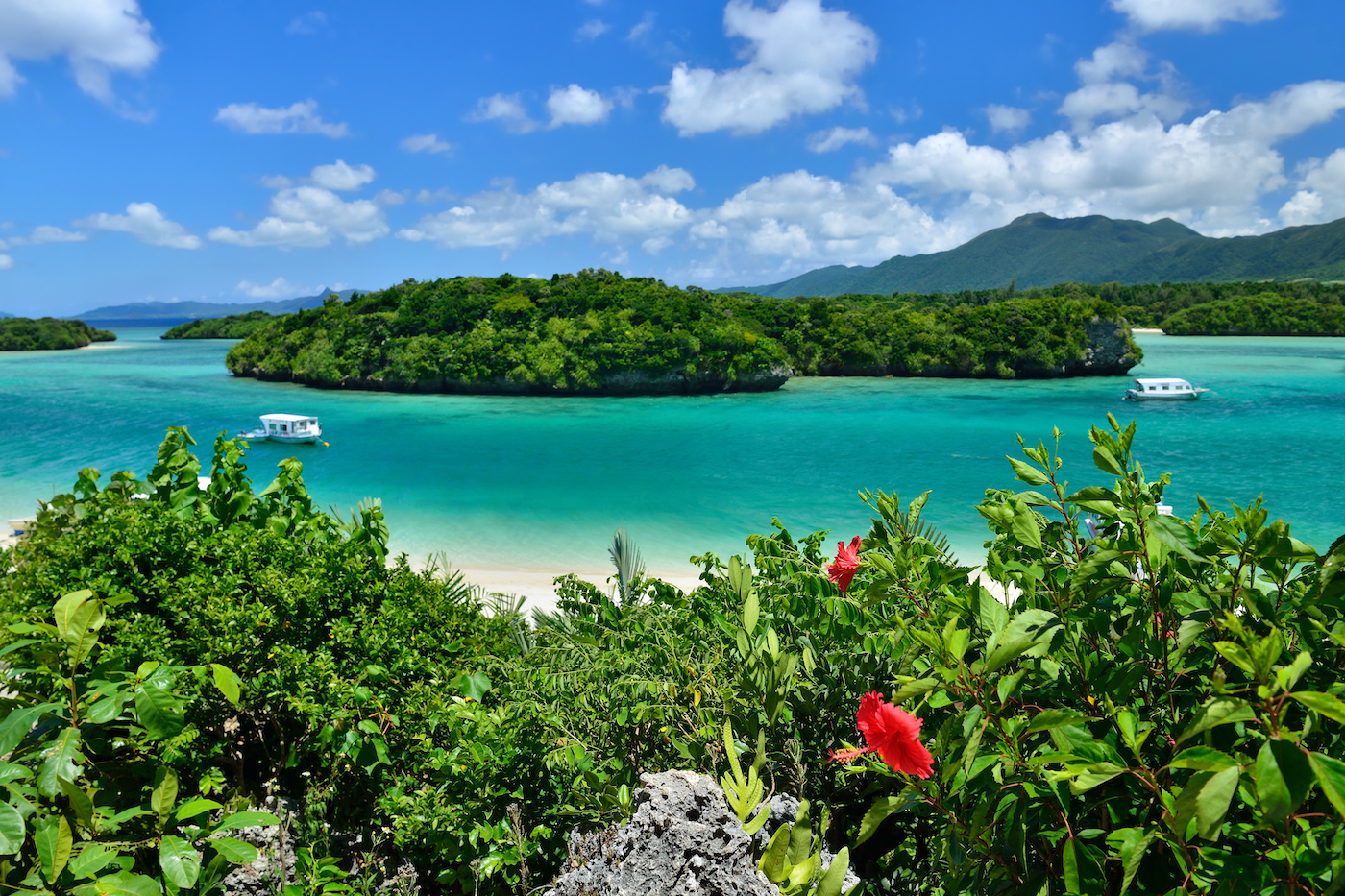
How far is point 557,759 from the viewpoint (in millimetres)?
2236

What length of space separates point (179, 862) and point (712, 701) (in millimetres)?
1497

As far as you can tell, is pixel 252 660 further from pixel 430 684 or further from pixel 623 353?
pixel 623 353

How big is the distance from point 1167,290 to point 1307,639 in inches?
5327

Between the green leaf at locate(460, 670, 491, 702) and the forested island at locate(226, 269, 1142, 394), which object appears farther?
the forested island at locate(226, 269, 1142, 394)

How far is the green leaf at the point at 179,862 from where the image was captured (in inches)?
71.4

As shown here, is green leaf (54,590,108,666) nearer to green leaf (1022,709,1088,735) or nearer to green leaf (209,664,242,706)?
green leaf (209,664,242,706)

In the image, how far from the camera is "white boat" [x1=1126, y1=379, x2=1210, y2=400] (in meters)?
40.8

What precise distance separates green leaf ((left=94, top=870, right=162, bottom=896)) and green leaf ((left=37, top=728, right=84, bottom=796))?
0.81 feet

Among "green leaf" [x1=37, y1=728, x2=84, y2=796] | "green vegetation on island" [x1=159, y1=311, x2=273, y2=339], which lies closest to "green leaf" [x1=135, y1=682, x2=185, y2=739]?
"green leaf" [x1=37, y1=728, x2=84, y2=796]

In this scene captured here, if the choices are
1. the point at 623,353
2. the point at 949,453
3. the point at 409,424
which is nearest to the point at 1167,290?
the point at 623,353

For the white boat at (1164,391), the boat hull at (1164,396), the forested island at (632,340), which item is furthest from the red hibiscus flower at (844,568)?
the forested island at (632,340)

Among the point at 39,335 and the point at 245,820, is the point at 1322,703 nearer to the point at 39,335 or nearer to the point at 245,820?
the point at 245,820

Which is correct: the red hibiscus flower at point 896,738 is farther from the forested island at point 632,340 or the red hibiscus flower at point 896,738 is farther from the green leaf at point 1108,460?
the forested island at point 632,340

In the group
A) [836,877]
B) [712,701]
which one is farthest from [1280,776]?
[712,701]
